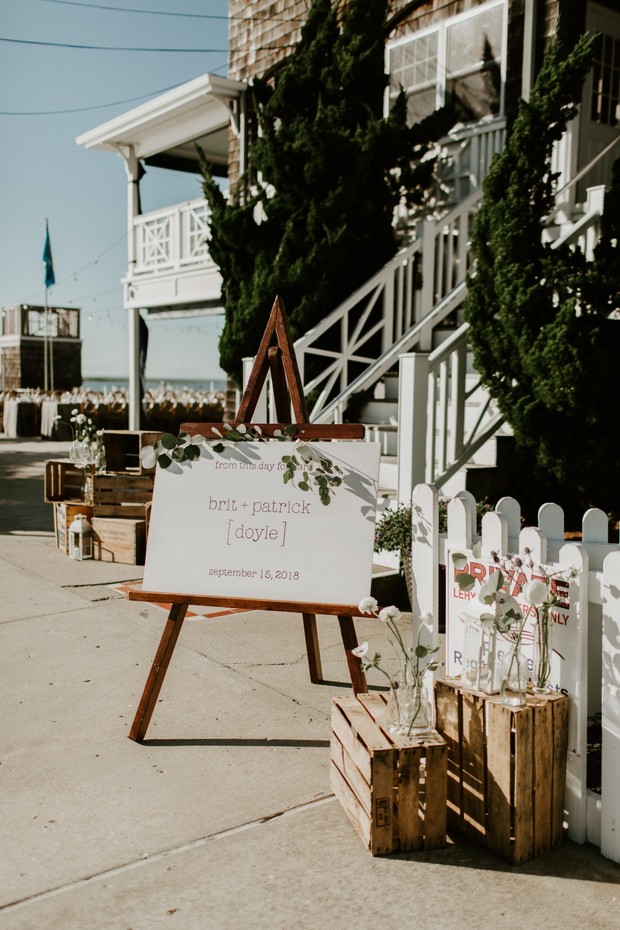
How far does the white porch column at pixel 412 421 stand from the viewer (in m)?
5.93

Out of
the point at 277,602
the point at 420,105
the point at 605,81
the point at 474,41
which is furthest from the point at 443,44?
the point at 277,602

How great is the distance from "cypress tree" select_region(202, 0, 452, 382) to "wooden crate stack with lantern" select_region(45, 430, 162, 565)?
6.57ft

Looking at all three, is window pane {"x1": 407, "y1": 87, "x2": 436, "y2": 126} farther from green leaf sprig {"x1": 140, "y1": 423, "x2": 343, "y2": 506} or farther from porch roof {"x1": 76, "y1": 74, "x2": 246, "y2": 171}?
green leaf sprig {"x1": 140, "y1": 423, "x2": 343, "y2": 506}

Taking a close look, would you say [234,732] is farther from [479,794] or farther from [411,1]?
[411,1]

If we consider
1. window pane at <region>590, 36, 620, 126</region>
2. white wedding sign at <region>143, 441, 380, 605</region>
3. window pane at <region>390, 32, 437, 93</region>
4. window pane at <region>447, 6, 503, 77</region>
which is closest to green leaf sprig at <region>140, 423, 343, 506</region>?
white wedding sign at <region>143, 441, 380, 605</region>

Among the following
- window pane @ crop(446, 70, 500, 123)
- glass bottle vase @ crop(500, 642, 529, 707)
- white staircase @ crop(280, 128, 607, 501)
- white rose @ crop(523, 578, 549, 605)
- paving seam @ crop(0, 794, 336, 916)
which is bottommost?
paving seam @ crop(0, 794, 336, 916)

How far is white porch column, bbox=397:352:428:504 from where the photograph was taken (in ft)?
19.4

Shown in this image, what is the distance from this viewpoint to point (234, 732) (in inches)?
145

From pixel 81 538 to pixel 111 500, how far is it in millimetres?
422

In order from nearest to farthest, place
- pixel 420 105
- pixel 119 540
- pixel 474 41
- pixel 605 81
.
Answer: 1. pixel 119 540
2. pixel 605 81
3. pixel 474 41
4. pixel 420 105

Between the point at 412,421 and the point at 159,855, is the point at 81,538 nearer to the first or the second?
the point at 412,421

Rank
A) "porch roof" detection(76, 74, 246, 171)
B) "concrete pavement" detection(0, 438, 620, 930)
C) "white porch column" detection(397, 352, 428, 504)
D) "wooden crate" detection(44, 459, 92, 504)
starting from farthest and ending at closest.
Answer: "porch roof" detection(76, 74, 246, 171) → "wooden crate" detection(44, 459, 92, 504) → "white porch column" detection(397, 352, 428, 504) → "concrete pavement" detection(0, 438, 620, 930)

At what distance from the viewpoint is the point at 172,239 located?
13945 mm

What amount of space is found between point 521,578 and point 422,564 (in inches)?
16.5
